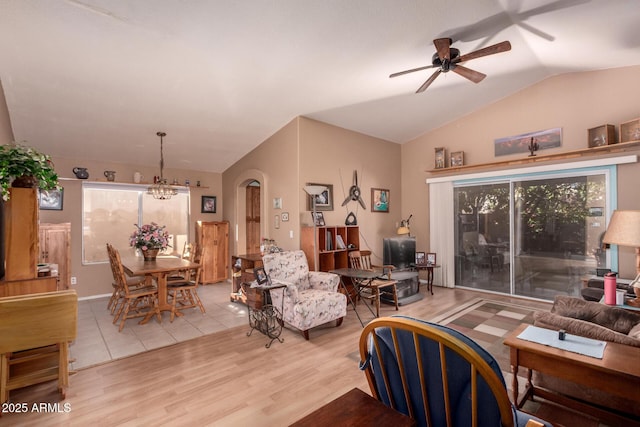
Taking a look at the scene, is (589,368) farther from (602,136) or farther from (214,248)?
(214,248)

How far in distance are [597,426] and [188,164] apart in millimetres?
6574

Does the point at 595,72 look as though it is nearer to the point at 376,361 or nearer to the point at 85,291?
the point at 376,361

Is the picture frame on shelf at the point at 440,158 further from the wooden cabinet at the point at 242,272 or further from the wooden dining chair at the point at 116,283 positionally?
the wooden dining chair at the point at 116,283

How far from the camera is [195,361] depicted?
9.71 ft

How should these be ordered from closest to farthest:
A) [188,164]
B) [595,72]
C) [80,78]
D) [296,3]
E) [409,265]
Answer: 1. [296,3]
2. [80,78]
3. [595,72]
4. [409,265]
5. [188,164]

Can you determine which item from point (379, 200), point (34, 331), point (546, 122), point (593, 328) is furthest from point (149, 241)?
point (546, 122)

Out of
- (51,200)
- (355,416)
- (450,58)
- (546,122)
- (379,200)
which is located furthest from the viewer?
(379,200)

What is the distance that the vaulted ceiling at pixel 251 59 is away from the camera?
265 cm

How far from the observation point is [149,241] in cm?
464

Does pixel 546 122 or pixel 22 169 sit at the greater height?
pixel 546 122

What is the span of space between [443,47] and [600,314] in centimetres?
276

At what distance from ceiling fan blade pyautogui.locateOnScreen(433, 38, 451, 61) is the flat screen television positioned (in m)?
3.31

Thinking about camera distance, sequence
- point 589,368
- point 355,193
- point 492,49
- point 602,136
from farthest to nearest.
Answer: point 355,193
point 602,136
point 492,49
point 589,368

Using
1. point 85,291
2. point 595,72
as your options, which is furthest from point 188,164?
point 595,72
